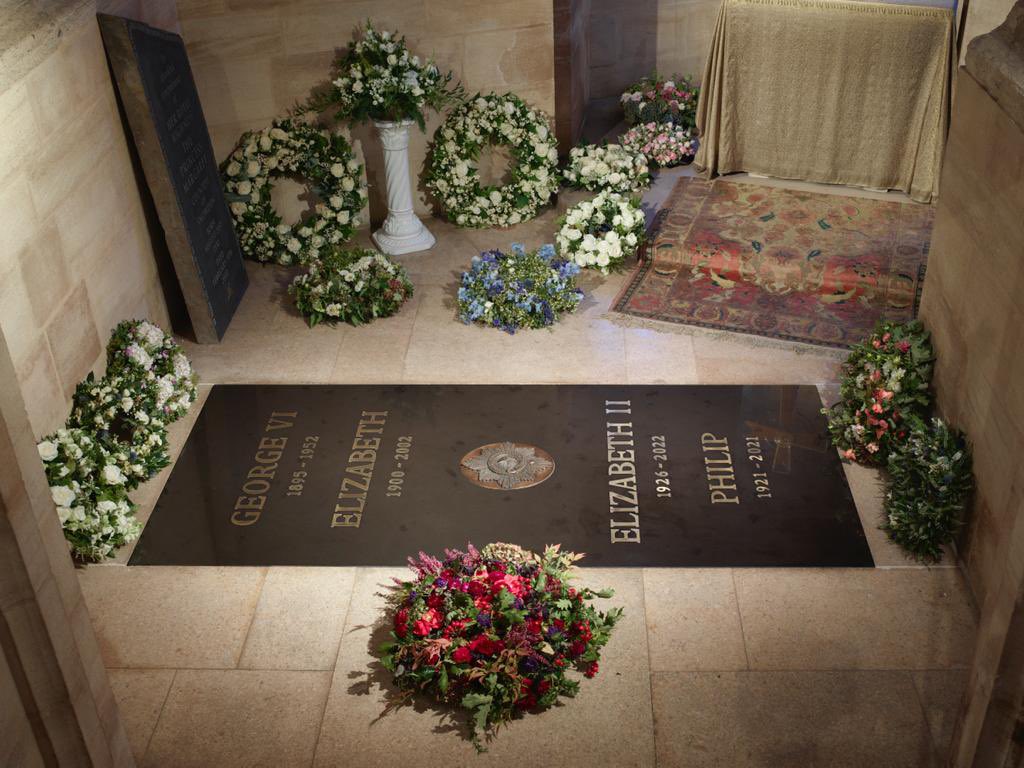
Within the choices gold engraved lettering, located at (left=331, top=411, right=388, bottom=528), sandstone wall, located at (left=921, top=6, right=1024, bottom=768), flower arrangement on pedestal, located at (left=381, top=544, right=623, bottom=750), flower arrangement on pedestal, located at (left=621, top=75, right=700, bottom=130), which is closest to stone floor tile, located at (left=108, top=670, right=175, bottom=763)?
flower arrangement on pedestal, located at (left=381, top=544, right=623, bottom=750)

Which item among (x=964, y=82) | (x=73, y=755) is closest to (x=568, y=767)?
(x=73, y=755)

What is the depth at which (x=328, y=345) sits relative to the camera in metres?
6.61

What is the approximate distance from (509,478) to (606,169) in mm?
3450

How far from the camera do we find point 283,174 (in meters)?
7.71

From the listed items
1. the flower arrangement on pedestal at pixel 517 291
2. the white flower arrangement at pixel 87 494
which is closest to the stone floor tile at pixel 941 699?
the flower arrangement on pedestal at pixel 517 291

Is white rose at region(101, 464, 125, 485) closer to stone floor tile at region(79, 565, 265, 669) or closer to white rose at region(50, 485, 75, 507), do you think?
white rose at region(50, 485, 75, 507)

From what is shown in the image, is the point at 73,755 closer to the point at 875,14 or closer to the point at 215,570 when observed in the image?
the point at 215,570

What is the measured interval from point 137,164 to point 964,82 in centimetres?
446

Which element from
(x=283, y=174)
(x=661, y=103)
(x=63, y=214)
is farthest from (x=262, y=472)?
(x=661, y=103)

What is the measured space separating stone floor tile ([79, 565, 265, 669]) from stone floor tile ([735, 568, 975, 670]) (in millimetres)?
2129

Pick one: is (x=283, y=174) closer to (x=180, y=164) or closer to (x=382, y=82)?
(x=382, y=82)

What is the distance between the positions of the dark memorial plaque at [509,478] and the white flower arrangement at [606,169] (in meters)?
2.45

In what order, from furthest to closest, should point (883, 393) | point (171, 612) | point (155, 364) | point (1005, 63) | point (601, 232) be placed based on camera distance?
point (601, 232)
point (155, 364)
point (883, 393)
point (171, 612)
point (1005, 63)

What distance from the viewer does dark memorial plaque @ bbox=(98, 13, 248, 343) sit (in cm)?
602
